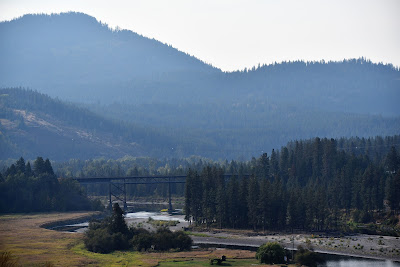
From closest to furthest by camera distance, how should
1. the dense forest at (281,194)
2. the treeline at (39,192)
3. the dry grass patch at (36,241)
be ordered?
the dry grass patch at (36,241) < the dense forest at (281,194) < the treeline at (39,192)

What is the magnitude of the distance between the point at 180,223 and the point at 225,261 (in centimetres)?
5335

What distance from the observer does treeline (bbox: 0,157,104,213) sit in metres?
164

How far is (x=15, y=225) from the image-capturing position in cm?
13675

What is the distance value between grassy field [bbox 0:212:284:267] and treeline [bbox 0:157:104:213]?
37.0 m

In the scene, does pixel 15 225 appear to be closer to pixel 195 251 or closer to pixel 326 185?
Answer: pixel 195 251

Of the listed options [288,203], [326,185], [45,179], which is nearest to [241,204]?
[288,203]

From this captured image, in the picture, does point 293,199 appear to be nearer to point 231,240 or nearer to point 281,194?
point 281,194

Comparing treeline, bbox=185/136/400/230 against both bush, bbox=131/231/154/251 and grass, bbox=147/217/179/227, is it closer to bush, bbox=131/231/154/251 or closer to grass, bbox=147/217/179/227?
grass, bbox=147/217/179/227

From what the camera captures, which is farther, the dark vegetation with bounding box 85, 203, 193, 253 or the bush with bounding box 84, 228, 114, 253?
the dark vegetation with bounding box 85, 203, 193, 253

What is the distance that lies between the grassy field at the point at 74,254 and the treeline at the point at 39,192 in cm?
3705

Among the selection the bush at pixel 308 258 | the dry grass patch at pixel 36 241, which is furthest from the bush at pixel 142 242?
the bush at pixel 308 258

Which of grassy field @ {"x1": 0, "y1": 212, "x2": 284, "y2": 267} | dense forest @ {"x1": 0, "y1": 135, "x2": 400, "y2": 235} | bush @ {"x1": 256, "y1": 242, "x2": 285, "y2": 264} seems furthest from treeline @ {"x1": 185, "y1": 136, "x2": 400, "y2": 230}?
bush @ {"x1": 256, "y1": 242, "x2": 285, "y2": 264}

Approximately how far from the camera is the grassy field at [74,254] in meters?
93.9

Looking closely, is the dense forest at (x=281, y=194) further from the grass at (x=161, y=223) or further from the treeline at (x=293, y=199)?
the grass at (x=161, y=223)
